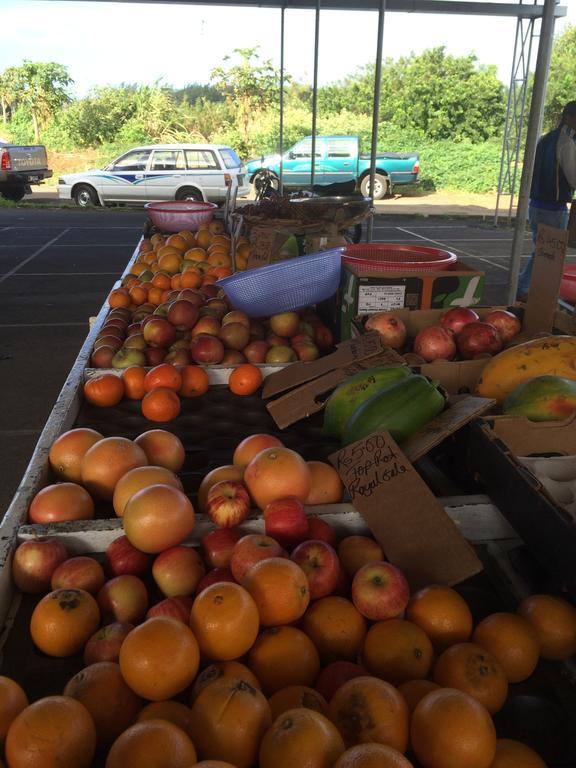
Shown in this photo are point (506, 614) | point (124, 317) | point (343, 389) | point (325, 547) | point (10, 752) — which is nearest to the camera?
point (10, 752)

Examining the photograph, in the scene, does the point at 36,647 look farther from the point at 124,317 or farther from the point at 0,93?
the point at 0,93

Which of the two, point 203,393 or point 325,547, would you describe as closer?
point 325,547

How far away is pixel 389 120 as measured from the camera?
2686cm

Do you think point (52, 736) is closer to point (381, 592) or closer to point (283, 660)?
point (283, 660)

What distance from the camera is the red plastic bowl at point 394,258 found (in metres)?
2.95

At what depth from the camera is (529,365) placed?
2066mm

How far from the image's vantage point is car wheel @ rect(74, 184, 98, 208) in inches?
664

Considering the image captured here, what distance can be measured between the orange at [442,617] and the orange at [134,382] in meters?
1.56

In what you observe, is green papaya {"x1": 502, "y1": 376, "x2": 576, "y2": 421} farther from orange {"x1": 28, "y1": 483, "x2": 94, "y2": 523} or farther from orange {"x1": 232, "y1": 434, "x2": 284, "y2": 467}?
orange {"x1": 28, "y1": 483, "x2": 94, "y2": 523}

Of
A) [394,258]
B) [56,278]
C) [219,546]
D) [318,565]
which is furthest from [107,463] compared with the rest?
[56,278]

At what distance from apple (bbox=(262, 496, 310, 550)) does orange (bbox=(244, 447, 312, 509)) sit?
0.21 ft

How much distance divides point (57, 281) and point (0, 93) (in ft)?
83.2

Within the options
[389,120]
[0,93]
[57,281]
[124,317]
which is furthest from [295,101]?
[124,317]

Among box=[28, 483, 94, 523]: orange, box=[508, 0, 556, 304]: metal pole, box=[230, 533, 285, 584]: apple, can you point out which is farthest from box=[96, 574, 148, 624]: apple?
box=[508, 0, 556, 304]: metal pole
